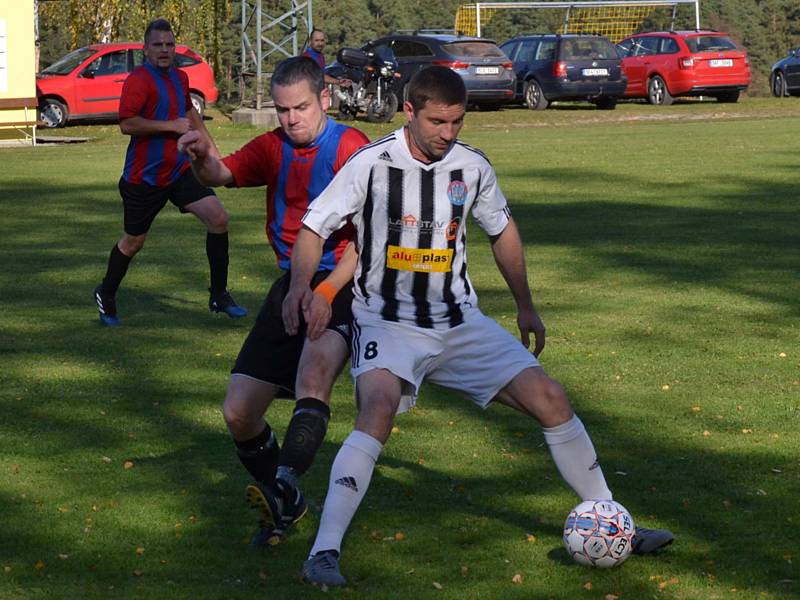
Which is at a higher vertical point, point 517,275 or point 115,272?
point 517,275

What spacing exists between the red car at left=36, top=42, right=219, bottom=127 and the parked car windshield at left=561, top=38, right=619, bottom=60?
8523 millimetres

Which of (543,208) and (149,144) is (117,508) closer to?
(149,144)

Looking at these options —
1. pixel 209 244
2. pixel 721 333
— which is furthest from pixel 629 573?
pixel 209 244

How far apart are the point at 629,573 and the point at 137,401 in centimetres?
366

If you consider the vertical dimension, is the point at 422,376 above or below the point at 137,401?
above

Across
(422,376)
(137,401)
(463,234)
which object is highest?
(463,234)

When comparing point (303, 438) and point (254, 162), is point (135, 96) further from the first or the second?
point (303, 438)

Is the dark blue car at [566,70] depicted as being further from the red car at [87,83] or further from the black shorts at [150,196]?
the black shorts at [150,196]

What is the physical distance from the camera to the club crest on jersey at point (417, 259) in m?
5.35

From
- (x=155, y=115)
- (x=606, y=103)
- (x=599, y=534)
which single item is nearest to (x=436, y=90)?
(x=599, y=534)

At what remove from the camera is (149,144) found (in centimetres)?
1055

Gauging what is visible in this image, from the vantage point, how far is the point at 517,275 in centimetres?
567

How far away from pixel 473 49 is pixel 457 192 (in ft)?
92.4

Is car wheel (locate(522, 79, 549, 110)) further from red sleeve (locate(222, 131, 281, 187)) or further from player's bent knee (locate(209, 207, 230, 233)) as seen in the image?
red sleeve (locate(222, 131, 281, 187))
